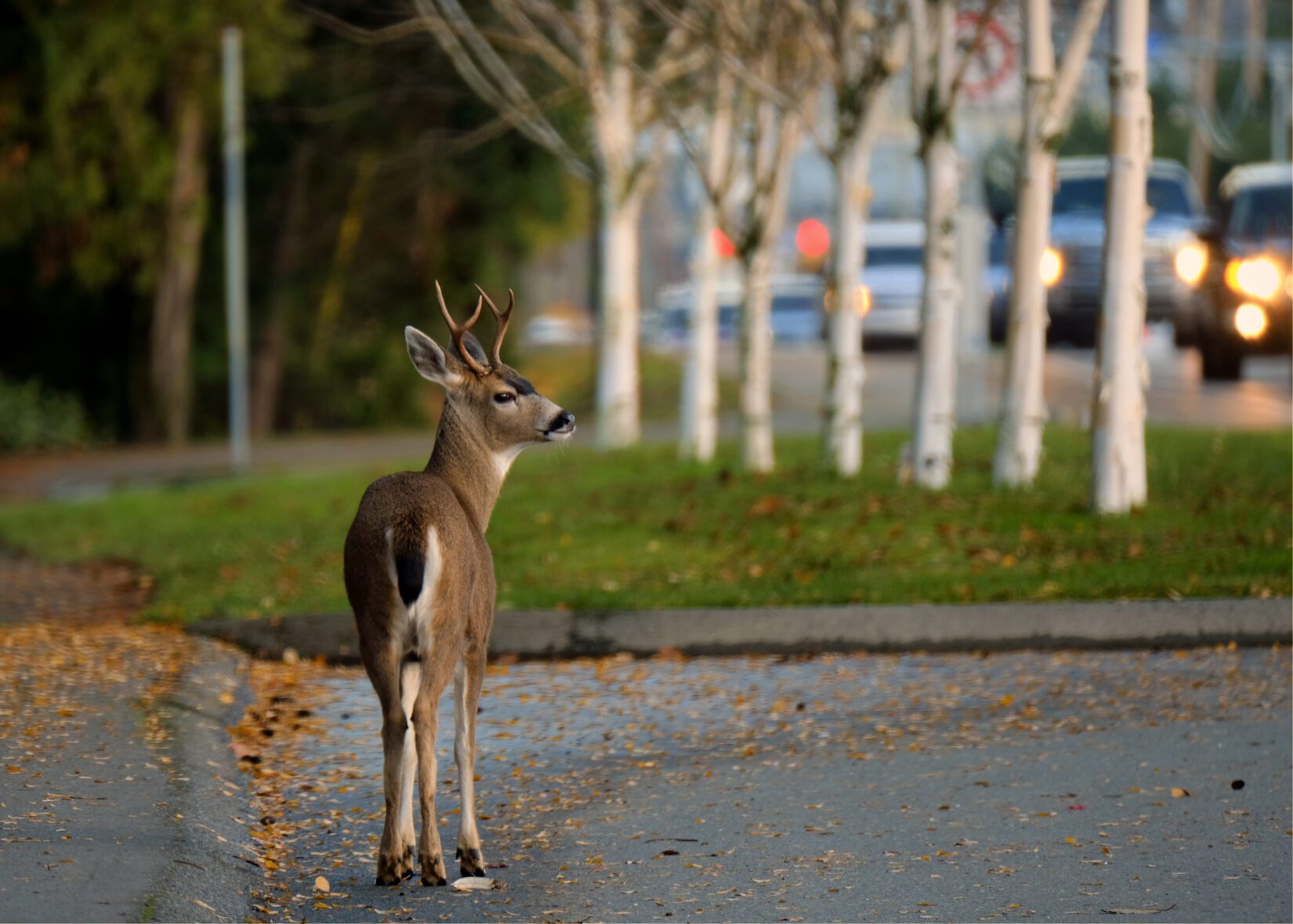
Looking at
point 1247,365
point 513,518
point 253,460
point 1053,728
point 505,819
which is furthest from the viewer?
point 1247,365

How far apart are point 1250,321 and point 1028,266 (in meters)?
11.0

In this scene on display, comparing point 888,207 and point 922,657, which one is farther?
point 888,207

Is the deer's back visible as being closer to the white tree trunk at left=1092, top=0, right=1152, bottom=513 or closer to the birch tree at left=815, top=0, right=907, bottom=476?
the white tree trunk at left=1092, top=0, right=1152, bottom=513

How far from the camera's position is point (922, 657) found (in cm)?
1065

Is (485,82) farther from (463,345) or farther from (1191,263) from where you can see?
(463,345)

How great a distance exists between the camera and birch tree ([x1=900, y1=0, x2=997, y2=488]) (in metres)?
14.9

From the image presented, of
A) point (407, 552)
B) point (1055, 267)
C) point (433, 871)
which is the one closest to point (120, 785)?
point (433, 871)

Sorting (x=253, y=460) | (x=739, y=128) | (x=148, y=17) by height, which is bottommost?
(x=253, y=460)

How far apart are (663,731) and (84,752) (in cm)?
254

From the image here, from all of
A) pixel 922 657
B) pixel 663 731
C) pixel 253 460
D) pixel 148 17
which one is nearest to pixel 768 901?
pixel 663 731

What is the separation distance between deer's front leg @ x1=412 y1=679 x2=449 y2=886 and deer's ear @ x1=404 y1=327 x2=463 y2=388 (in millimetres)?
1190

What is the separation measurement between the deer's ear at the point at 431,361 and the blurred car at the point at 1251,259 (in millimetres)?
17984

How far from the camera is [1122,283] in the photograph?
523 inches

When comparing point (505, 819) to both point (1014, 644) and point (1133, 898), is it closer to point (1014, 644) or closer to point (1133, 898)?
point (1133, 898)
